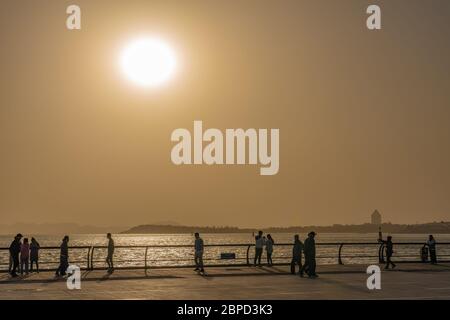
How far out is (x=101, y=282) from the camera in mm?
27156

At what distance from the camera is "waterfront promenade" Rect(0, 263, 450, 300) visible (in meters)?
22.5

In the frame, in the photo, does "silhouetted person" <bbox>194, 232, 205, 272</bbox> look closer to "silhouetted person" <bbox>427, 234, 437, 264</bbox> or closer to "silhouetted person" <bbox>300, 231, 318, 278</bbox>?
"silhouetted person" <bbox>300, 231, 318, 278</bbox>

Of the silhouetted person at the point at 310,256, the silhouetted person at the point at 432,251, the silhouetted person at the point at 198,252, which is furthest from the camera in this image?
the silhouetted person at the point at 432,251

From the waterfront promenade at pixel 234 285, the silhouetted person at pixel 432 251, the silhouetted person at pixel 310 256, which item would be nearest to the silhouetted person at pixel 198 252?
the waterfront promenade at pixel 234 285

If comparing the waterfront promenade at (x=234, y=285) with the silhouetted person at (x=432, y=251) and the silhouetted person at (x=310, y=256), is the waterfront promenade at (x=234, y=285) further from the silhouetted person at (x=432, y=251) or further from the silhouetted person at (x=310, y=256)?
the silhouetted person at (x=432, y=251)

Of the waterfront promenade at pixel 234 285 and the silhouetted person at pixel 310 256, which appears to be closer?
the waterfront promenade at pixel 234 285

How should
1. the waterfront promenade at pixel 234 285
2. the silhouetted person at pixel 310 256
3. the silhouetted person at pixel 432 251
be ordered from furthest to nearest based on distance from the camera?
the silhouetted person at pixel 432 251, the silhouetted person at pixel 310 256, the waterfront promenade at pixel 234 285

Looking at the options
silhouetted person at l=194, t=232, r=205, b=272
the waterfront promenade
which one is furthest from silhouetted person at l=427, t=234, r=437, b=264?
silhouetted person at l=194, t=232, r=205, b=272

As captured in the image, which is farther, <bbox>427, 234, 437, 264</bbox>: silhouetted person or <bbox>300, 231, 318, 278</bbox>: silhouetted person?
<bbox>427, 234, 437, 264</bbox>: silhouetted person

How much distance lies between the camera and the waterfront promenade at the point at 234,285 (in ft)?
73.9
